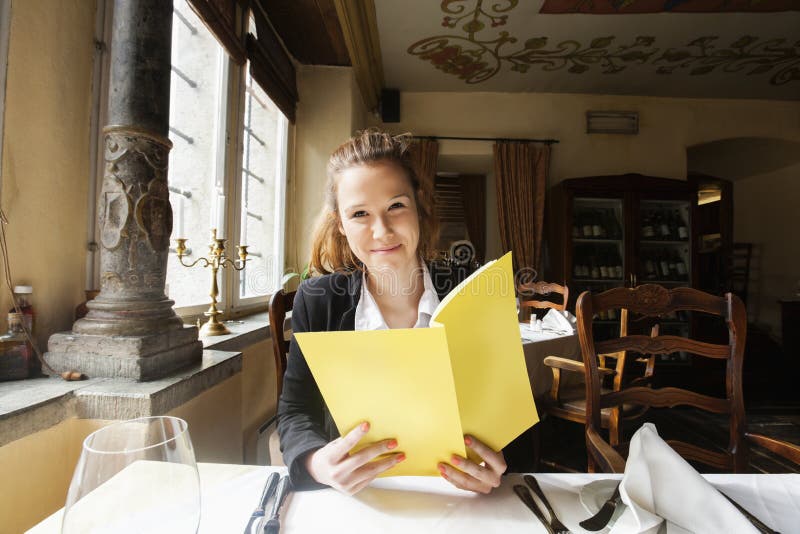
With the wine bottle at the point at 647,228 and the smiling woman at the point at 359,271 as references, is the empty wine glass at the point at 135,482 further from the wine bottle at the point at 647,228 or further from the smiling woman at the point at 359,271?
the wine bottle at the point at 647,228

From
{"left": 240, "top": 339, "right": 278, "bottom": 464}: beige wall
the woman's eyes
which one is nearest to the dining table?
the woman's eyes

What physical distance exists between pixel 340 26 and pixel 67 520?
318cm

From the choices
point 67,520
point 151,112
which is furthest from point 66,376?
point 67,520

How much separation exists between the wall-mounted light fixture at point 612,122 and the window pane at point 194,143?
12.5 feet

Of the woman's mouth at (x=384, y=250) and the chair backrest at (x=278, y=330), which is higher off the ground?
the woman's mouth at (x=384, y=250)

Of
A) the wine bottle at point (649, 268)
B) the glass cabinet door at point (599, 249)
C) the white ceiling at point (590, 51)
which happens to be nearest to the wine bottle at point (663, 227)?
the wine bottle at point (649, 268)

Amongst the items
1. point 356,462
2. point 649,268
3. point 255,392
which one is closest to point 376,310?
point 356,462

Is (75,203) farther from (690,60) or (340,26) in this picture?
(690,60)

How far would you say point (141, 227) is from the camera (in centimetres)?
108

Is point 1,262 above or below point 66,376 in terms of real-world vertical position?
above

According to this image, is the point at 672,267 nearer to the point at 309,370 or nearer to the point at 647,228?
the point at 647,228

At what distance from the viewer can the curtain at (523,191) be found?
14.1 feet

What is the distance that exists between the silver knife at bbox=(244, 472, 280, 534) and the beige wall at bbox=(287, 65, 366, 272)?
293 centimetres

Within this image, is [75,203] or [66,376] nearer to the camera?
[66,376]
